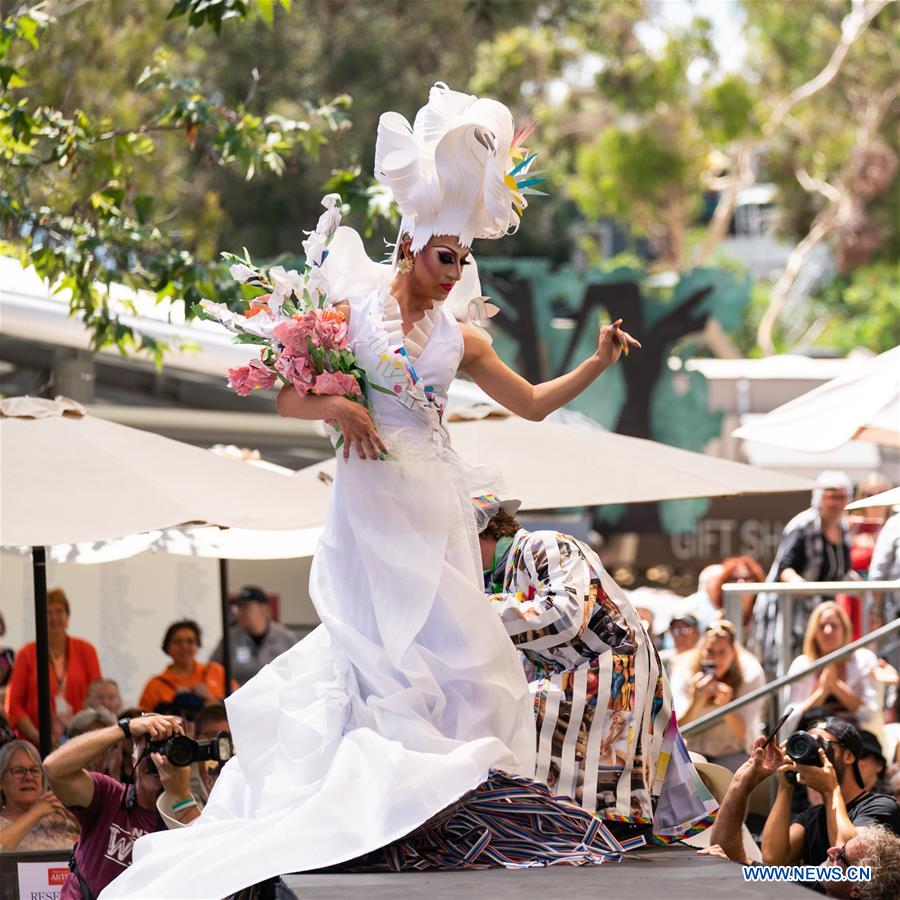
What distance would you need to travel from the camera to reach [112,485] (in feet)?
21.4

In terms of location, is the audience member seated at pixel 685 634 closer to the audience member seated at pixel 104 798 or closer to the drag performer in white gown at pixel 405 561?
the audience member seated at pixel 104 798

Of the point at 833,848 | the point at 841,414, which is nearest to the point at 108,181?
the point at 841,414

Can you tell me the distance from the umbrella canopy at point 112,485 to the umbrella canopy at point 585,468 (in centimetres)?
154

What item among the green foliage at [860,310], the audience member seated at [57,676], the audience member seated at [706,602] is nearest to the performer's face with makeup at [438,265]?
the audience member seated at [57,676]

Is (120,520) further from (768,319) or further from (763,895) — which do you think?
(768,319)

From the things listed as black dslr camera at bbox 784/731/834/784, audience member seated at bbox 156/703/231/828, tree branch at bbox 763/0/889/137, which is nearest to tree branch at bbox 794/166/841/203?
tree branch at bbox 763/0/889/137

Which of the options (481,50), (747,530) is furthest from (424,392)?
(481,50)

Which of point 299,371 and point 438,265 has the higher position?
point 438,265

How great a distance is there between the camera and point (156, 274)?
8.61 m

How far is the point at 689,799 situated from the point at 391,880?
1183mm

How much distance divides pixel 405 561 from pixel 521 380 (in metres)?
0.59

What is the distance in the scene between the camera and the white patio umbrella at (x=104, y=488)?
621cm

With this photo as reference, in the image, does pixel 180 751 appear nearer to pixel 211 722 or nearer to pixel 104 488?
pixel 104 488

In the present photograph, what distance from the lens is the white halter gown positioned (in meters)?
4.05
